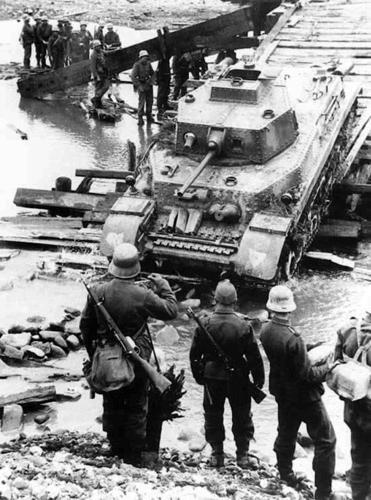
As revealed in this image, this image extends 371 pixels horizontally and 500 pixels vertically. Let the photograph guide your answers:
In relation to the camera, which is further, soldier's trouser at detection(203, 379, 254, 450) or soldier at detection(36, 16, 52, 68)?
soldier at detection(36, 16, 52, 68)

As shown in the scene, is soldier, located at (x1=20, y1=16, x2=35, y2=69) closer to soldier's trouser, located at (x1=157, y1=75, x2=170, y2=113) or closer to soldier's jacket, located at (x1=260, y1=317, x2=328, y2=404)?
soldier's trouser, located at (x1=157, y1=75, x2=170, y2=113)

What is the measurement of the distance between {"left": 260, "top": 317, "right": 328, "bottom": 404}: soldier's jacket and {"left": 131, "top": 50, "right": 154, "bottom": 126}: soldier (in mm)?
12648

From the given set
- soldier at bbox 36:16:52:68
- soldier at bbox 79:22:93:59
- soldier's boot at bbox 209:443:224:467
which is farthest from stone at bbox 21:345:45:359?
soldier at bbox 36:16:52:68

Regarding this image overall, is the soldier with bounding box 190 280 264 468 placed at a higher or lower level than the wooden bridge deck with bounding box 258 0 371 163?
lower

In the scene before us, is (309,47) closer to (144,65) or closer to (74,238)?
(144,65)

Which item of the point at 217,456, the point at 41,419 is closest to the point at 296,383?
the point at 217,456

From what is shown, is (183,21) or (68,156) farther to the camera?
(183,21)

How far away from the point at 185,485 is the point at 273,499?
0.64m

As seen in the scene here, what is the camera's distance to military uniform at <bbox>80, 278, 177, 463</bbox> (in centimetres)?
611

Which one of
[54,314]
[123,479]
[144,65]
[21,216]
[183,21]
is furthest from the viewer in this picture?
[183,21]

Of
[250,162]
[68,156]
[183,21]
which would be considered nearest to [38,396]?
[250,162]

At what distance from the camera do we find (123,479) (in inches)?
220

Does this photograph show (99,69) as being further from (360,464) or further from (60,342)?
(360,464)

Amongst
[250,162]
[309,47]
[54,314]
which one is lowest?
[54,314]
